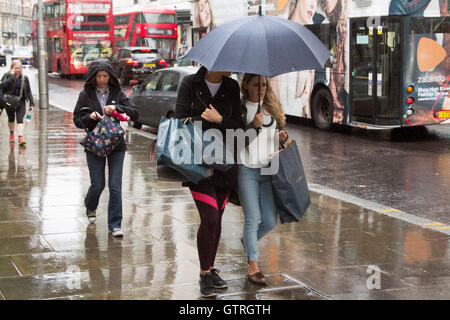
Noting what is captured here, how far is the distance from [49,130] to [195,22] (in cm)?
734

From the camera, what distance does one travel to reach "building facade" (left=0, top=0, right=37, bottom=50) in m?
104

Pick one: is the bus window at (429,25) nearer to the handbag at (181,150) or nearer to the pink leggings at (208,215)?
the pink leggings at (208,215)

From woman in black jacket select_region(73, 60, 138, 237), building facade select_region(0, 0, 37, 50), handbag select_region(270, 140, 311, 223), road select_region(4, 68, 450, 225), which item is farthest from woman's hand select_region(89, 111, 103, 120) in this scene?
building facade select_region(0, 0, 37, 50)

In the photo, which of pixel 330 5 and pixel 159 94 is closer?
pixel 159 94

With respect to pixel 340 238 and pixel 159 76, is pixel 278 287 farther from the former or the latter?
pixel 159 76

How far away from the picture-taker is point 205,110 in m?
4.88

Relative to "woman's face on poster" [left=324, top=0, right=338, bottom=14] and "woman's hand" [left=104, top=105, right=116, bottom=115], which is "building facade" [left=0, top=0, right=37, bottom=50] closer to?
"woman's face on poster" [left=324, top=0, right=338, bottom=14]

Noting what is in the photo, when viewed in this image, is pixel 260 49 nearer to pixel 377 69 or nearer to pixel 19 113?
pixel 19 113

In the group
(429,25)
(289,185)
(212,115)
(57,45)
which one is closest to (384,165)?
(429,25)

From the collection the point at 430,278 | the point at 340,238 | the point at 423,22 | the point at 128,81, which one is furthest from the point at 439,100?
the point at 128,81

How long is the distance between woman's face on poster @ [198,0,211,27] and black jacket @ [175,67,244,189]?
1550cm

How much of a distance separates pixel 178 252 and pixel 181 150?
1.56 meters

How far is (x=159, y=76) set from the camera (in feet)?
50.0

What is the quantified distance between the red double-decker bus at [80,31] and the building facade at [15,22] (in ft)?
216
